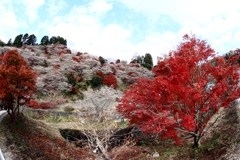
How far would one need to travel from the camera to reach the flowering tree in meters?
10.2

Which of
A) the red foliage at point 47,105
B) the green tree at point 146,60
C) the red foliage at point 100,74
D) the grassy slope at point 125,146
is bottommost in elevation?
the grassy slope at point 125,146

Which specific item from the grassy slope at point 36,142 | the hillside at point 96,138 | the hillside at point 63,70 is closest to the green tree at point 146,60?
the hillside at point 63,70

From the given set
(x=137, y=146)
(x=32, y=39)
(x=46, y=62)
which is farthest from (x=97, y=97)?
(x=32, y=39)

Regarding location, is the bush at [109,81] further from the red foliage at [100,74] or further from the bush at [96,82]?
the bush at [96,82]

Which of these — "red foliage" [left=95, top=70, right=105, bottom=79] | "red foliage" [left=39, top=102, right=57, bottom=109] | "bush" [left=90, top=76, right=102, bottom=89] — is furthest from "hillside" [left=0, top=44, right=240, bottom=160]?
"red foliage" [left=95, top=70, right=105, bottom=79]

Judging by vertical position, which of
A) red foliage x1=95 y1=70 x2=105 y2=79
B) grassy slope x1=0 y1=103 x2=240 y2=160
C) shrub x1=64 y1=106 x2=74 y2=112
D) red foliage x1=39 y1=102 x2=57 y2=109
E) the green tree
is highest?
the green tree

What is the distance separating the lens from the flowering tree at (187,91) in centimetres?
1017

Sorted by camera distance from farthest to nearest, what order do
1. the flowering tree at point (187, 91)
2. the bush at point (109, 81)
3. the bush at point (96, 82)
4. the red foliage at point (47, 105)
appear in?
the bush at point (109, 81)
the bush at point (96, 82)
the red foliage at point (47, 105)
the flowering tree at point (187, 91)

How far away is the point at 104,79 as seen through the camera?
36.3 meters

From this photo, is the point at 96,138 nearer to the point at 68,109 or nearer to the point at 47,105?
the point at 68,109

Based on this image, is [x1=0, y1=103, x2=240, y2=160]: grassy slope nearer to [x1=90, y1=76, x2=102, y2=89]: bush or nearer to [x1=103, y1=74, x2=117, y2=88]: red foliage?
[x1=90, y1=76, x2=102, y2=89]: bush

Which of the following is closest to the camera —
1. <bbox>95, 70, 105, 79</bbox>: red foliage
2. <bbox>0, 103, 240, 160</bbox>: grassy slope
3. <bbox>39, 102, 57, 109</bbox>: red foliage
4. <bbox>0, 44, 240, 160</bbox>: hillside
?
<bbox>0, 103, 240, 160</bbox>: grassy slope

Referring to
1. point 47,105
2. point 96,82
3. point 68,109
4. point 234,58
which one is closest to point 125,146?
point 234,58

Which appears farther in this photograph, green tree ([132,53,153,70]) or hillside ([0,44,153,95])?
green tree ([132,53,153,70])
